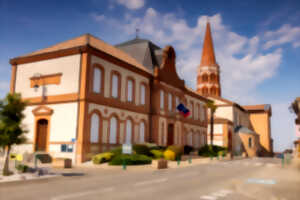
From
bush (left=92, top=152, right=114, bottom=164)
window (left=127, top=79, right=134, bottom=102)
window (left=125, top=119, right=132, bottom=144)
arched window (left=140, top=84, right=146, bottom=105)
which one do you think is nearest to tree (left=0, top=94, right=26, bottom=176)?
bush (left=92, top=152, right=114, bottom=164)

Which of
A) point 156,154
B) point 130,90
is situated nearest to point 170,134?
point 130,90

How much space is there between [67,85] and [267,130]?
2806 inches

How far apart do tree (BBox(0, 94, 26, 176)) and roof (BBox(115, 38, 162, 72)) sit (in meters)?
24.2

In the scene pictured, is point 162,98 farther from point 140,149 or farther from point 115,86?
point 140,149

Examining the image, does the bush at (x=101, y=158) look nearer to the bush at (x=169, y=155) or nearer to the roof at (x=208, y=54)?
the bush at (x=169, y=155)

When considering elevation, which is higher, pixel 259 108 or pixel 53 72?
pixel 259 108

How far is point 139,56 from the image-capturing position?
40938mm

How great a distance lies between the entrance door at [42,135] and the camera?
28.0 metres

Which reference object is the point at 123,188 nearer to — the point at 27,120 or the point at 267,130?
the point at 27,120

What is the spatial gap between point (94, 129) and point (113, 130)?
300 cm

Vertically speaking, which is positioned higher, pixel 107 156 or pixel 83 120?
pixel 83 120

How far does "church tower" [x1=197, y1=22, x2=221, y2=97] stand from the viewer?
95.4 metres

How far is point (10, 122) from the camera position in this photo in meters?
16.0

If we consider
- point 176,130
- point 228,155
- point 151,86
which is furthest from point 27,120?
point 228,155
